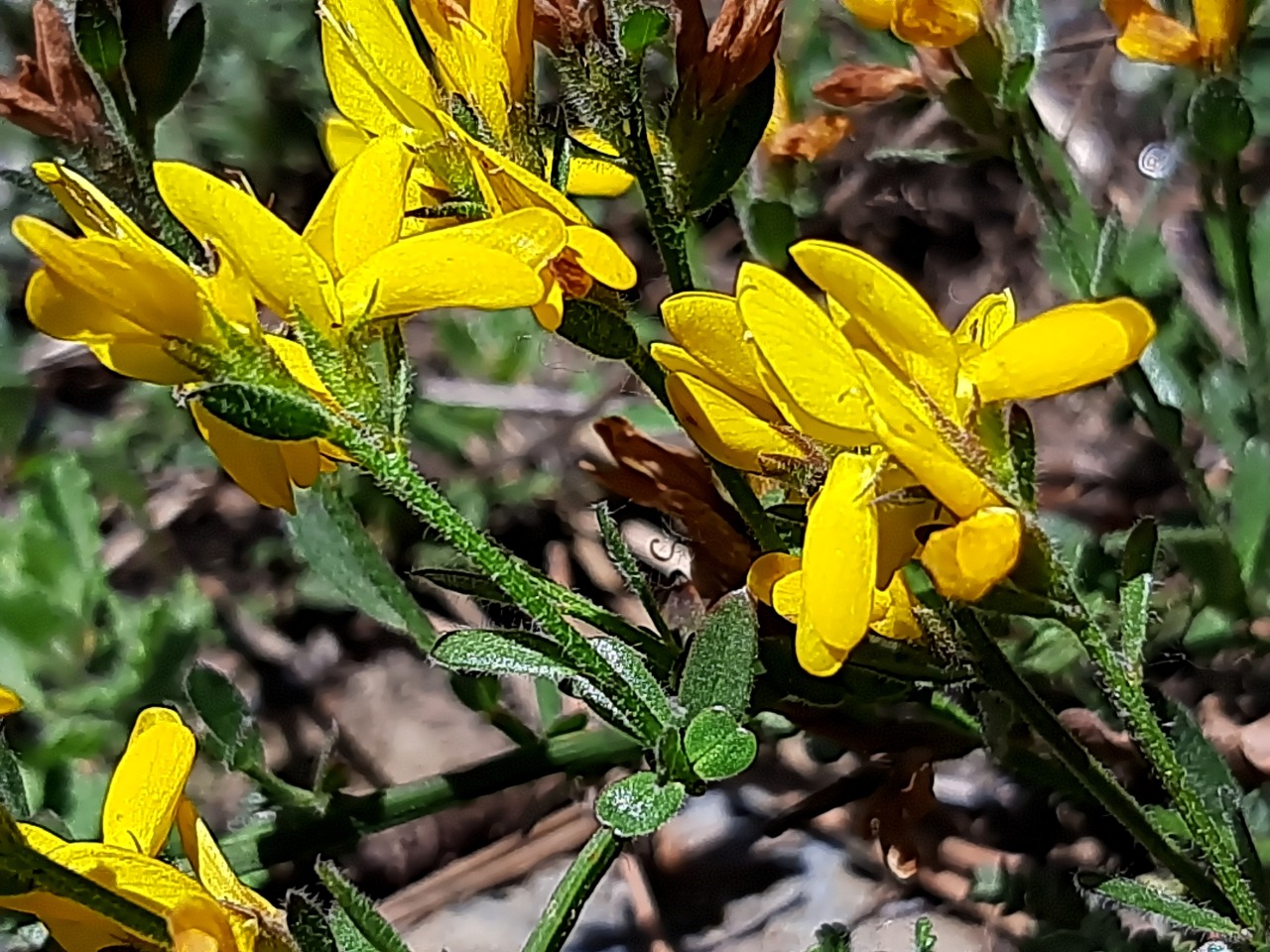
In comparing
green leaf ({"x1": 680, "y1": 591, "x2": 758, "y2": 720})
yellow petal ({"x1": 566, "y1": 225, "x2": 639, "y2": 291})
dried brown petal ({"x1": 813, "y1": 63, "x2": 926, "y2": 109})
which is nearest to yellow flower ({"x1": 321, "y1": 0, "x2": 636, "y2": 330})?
yellow petal ({"x1": 566, "y1": 225, "x2": 639, "y2": 291})

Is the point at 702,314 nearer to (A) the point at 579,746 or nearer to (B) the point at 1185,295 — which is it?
(A) the point at 579,746

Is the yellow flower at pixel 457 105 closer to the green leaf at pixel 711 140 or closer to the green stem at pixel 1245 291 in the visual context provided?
the green leaf at pixel 711 140

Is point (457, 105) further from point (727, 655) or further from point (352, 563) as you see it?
point (352, 563)

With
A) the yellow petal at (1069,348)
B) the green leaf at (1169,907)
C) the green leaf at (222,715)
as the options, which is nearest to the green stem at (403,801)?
the green leaf at (222,715)

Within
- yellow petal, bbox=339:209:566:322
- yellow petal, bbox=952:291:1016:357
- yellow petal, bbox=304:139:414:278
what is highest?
yellow petal, bbox=304:139:414:278

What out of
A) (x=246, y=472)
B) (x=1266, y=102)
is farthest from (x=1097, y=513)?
(x=246, y=472)

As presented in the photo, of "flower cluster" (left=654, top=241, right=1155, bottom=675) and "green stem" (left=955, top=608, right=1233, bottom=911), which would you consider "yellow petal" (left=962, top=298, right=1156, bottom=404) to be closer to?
"flower cluster" (left=654, top=241, right=1155, bottom=675)
